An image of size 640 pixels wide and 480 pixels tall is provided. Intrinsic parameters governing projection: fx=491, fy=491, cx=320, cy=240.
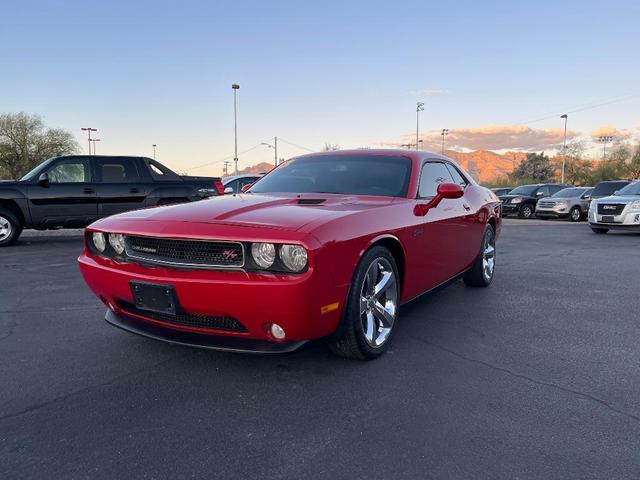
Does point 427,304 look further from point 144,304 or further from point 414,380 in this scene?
point 144,304

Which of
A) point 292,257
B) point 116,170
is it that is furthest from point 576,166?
point 292,257

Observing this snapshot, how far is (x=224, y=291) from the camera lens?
264 cm

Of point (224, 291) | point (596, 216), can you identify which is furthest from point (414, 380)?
point (596, 216)

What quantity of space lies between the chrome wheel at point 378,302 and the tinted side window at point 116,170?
794 centimetres

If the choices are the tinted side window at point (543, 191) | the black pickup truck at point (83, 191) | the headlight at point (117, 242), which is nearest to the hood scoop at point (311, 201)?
the headlight at point (117, 242)

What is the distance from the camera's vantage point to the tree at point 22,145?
48062mm

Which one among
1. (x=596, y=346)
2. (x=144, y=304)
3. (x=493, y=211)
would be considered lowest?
(x=596, y=346)

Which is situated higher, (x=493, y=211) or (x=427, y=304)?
(x=493, y=211)

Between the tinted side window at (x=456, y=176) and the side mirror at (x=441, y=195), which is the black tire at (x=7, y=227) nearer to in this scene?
the tinted side window at (x=456, y=176)

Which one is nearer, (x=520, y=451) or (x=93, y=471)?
(x=93, y=471)

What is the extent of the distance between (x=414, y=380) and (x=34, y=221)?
8.71 m

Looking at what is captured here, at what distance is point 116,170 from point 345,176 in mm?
7166

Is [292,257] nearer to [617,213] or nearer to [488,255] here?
[488,255]

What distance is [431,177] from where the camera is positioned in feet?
14.7
